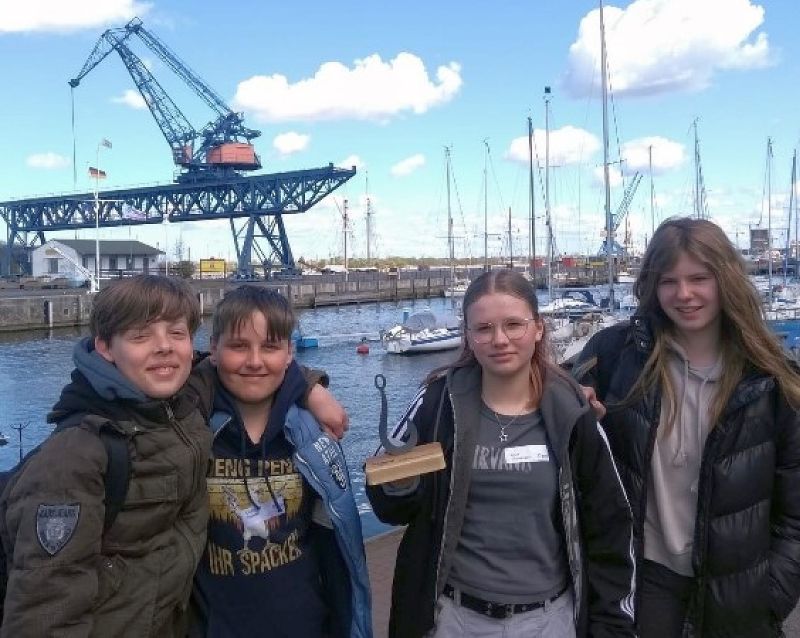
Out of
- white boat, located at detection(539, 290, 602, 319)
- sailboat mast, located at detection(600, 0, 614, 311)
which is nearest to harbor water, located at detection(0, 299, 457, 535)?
white boat, located at detection(539, 290, 602, 319)

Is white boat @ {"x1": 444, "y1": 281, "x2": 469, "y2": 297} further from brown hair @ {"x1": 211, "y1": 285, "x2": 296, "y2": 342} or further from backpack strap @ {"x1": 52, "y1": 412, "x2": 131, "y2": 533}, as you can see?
backpack strap @ {"x1": 52, "y1": 412, "x2": 131, "y2": 533}

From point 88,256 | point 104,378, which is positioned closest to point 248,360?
point 104,378

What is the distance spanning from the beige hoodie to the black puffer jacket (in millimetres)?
A: 41

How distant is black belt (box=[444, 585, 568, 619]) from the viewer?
Answer: 218 centimetres

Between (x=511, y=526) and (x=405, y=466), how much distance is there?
0.39 m

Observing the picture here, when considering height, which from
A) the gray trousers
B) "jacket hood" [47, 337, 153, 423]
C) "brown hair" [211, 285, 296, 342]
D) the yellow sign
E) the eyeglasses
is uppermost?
the yellow sign

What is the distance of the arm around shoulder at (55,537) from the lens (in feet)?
5.70

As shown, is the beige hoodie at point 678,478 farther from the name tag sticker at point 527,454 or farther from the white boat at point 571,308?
the white boat at point 571,308

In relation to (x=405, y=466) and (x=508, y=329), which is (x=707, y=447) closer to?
(x=508, y=329)

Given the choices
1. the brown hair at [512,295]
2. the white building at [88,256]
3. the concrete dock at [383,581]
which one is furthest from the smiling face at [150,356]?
the white building at [88,256]

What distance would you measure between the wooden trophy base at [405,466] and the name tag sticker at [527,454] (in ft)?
0.80

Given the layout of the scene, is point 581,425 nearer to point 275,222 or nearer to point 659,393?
point 659,393

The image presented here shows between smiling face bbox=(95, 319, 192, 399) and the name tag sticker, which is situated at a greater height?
smiling face bbox=(95, 319, 192, 399)

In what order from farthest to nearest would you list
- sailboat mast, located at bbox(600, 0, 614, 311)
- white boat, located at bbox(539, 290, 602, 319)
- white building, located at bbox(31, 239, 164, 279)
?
white building, located at bbox(31, 239, 164, 279) → white boat, located at bbox(539, 290, 602, 319) → sailboat mast, located at bbox(600, 0, 614, 311)
